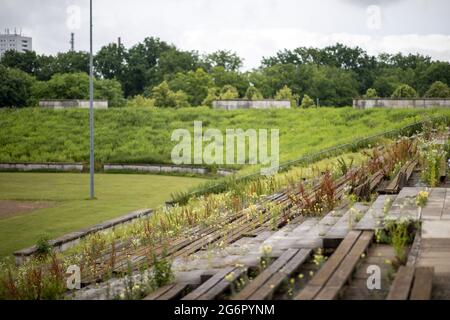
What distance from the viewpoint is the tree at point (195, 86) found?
239ft

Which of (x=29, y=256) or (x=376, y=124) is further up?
(x=376, y=124)

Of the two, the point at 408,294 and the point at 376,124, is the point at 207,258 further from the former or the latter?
the point at 376,124

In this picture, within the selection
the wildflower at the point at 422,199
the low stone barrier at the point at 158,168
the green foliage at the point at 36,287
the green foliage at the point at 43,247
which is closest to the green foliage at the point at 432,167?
the wildflower at the point at 422,199

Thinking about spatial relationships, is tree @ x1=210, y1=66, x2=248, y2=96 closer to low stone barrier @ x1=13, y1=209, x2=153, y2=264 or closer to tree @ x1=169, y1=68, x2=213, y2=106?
tree @ x1=169, y1=68, x2=213, y2=106

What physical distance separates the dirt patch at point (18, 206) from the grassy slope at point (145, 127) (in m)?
Result: 11.2

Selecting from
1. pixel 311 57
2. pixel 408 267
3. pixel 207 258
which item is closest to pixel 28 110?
pixel 207 258

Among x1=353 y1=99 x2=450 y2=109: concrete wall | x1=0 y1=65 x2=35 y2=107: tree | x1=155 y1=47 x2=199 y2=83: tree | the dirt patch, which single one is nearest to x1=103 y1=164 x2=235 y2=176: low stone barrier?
the dirt patch

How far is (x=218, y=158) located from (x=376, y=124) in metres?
7.64

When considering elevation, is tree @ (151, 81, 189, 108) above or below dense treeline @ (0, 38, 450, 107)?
below

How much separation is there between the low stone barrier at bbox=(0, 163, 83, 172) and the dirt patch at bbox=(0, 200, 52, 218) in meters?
10.4

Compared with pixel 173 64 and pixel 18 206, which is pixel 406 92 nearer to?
pixel 173 64

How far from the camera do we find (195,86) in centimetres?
7356

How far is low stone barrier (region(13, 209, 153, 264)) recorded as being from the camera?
11297mm
